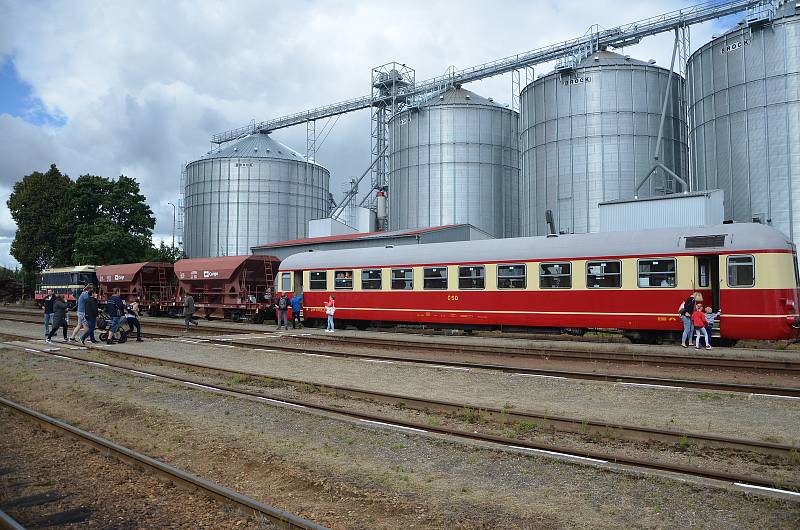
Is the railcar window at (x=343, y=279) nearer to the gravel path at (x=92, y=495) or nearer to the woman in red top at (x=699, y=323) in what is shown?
the woman in red top at (x=699, y=323)

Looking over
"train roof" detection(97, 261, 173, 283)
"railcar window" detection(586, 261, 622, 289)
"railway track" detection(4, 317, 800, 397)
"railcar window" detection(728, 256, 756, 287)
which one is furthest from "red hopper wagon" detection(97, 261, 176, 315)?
"railcar window" detection(728, 256, 756, 287)

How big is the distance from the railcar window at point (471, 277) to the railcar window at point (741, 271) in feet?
26.4

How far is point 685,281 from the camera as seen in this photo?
58.5ft

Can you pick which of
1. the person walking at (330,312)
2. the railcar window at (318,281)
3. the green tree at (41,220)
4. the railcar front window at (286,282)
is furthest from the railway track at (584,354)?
the green tree at (41,220)

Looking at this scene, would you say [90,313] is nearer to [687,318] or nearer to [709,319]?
[687,318]

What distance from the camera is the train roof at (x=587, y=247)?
17.2 meters

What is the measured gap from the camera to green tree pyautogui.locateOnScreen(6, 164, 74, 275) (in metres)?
59.3

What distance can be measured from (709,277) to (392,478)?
48.3ft

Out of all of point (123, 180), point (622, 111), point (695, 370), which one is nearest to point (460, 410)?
point (695, 370)

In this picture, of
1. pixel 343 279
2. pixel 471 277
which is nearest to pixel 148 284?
pixel 343 279

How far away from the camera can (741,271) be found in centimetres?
1703

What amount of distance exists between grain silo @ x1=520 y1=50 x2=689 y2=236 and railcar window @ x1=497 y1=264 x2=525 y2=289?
18975mm

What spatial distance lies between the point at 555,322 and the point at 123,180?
52871 millimetres

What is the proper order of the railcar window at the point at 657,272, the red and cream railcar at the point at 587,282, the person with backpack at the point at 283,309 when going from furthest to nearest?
the person with backpack at the point at 283,309, the railcar window at the point at 657,272, the red and cream railcar at the point at 587,282
